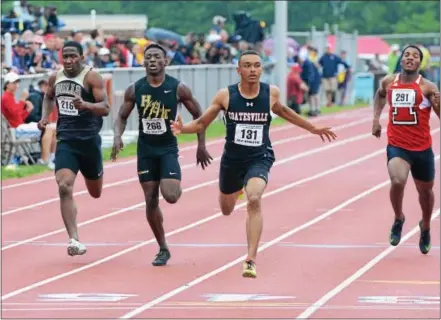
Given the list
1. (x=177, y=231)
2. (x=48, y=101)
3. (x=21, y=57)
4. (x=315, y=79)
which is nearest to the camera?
(x=48, y=101)

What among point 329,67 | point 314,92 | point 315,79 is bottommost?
point 329,67

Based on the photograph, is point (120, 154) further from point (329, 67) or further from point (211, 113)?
point (329, 67)

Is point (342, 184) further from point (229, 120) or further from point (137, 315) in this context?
point (137, 315)

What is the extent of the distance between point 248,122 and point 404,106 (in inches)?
89.7

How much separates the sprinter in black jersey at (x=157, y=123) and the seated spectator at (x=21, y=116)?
9.23 m

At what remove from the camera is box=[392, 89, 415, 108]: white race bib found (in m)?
14.9

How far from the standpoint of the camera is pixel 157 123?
14.4m

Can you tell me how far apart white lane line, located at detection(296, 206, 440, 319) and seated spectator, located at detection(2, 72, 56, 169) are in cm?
791

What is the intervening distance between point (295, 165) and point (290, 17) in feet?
144

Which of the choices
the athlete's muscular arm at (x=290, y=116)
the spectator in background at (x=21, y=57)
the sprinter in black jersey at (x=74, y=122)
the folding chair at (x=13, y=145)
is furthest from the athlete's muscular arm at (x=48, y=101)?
the spectator in background at (x=21, y=57)

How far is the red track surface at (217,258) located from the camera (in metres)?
12.4

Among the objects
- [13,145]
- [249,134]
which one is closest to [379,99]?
[249,134]

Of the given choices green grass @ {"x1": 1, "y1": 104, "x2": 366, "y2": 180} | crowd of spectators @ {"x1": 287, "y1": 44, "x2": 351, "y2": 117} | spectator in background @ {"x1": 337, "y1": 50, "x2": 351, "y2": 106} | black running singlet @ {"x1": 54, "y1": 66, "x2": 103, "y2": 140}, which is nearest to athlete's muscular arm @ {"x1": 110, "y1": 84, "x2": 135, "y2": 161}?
black running singlet @ {"x1": 54, "y1": 66, "x2": 103, "y2": 140}

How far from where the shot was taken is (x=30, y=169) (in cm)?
2441
